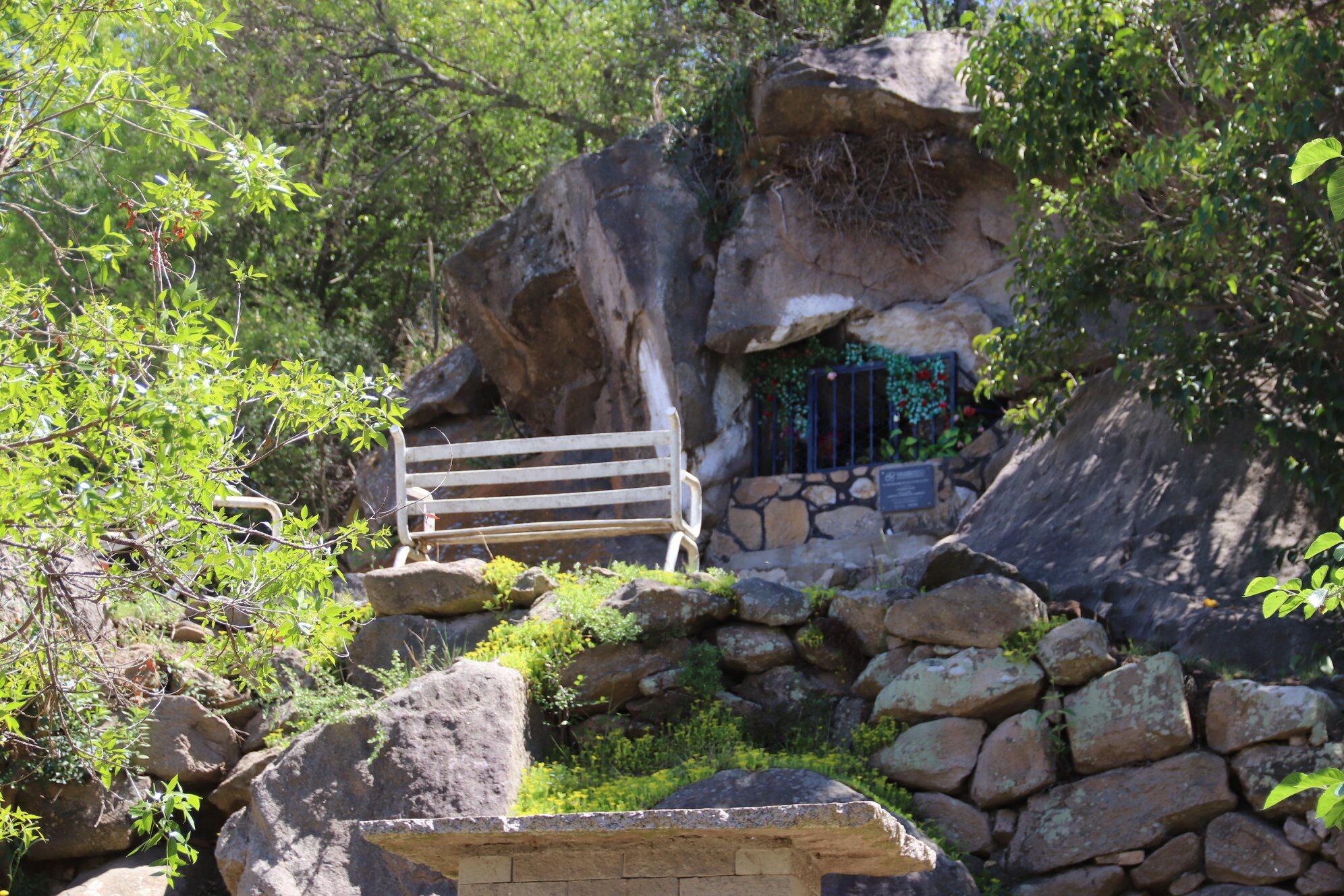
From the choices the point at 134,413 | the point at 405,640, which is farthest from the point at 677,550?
the point at 134,413

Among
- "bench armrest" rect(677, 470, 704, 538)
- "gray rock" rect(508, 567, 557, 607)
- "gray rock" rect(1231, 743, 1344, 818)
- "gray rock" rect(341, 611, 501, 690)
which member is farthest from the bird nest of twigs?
"gray rock" rect(1231, 743, 1344, 818)

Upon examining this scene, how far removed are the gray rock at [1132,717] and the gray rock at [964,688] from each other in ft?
0.79

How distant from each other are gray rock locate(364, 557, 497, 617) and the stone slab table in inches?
122

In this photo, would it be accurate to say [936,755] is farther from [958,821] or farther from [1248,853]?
[1248,853]

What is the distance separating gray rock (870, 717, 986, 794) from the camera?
6109 mm

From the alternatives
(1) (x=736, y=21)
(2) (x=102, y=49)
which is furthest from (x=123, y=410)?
(1) (x=736, y=21)

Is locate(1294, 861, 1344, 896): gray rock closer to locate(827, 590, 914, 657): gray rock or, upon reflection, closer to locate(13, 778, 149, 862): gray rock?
locate(827, 590, 914, 657): gray rock

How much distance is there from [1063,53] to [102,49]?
17.1 ft

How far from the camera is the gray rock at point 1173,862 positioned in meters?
5.58

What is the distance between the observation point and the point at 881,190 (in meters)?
10.6

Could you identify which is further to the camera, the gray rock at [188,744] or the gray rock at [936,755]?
the gray rock at [188,744]

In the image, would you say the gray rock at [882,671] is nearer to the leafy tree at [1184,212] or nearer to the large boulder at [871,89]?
the leafy tree at [1184,212]

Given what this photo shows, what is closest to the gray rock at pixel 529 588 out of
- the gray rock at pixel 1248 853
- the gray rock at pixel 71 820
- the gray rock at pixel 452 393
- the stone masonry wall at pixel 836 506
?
the gray rock at pixel 71 820

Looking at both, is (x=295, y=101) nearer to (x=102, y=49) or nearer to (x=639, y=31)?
(x=639, y=31)
